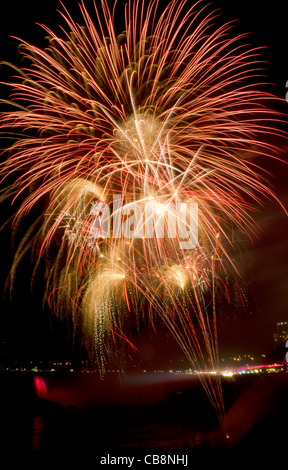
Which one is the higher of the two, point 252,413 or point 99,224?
point 99,224

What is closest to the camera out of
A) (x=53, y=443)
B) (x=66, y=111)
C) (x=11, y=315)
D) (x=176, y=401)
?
(x=53, y=443)

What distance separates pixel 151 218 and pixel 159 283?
13.5 ft

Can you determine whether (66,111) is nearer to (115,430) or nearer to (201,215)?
(201,215)

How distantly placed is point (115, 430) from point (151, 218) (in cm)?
697

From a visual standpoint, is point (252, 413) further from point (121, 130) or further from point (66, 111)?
point (66, 111)

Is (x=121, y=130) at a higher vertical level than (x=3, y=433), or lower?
higher

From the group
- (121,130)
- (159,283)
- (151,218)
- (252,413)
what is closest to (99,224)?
(151,218)

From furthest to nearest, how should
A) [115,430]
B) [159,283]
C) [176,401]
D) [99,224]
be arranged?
1. [176,401]
2. [159,283]
3. [115,430]
4. [99,224]

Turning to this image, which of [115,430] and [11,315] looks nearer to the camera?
[115,430]

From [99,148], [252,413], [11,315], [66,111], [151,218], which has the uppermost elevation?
[11,315]

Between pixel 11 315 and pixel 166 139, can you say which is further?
pixel 11 315

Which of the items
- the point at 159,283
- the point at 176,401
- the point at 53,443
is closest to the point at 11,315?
the point at 176,401

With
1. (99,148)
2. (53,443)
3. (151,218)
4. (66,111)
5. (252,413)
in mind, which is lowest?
(53,443)

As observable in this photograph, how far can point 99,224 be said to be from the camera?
39.8 feet
